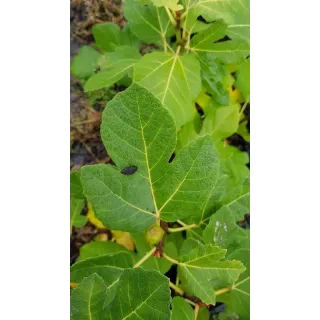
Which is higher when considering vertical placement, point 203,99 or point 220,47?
point 220,47

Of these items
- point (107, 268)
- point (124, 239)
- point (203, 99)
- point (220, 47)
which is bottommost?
point (124, 239)

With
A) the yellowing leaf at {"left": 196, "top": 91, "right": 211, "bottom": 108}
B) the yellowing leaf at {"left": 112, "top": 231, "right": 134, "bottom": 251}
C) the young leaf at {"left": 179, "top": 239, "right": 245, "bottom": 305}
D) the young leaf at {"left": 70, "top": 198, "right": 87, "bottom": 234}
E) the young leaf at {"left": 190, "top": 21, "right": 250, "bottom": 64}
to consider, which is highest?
the young leaf at {"left": 190, "top": 21, "right": 250, "bottom": 64}

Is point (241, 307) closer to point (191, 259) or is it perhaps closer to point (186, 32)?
point (191, 259)

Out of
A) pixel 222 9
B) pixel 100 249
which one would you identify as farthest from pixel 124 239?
pixel 222 9

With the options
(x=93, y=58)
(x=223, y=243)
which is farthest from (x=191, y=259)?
(x=93, y=58)

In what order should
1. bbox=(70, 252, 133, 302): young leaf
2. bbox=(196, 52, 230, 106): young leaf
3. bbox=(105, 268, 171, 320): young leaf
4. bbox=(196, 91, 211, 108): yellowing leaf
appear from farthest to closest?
bbox=(196, 91, 211, 108): yellowing leaf, bbox=(196, 52, 230, 106): young leaf, bbox=(70, 252, 133, 302): young leaf, bbox=(105, 268, 171, 320): young leaf

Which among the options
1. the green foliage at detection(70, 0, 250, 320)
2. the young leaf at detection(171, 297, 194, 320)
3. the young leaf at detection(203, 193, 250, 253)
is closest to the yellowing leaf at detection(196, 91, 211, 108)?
the green foliage at detection(70, 0, 250, 320)

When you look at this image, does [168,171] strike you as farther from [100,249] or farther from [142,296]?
[100,249]

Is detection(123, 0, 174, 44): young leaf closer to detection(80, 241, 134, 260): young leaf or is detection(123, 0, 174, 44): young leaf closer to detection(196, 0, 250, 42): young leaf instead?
detection(196, 0, 250, 42): young leaf
